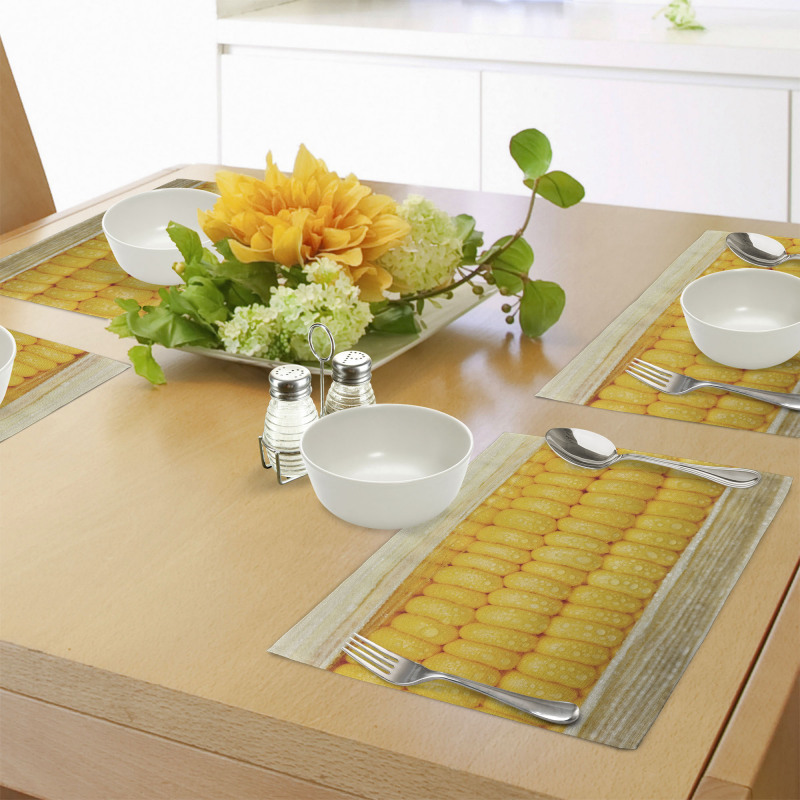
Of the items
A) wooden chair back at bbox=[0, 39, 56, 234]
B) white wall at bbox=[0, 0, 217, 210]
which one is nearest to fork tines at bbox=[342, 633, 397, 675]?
wooden chair back at bbox=[0, 39, 56, 234]

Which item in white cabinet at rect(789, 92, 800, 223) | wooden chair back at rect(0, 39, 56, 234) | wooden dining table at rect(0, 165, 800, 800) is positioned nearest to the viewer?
wooden dining table at rect(0, 165, 800, 800)

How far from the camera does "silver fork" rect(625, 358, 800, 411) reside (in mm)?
1001

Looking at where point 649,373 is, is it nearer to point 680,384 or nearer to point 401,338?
point 680,384

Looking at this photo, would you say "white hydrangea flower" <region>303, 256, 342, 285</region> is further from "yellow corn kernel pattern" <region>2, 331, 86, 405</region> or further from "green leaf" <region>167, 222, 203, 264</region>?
"yellow corn kernel pattern" <region>2, 331, 86, 405</region>

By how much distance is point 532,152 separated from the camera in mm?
1079

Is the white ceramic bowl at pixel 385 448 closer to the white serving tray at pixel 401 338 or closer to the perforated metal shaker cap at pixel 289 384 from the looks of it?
the perforated metal shaker cap at pixel 289 384

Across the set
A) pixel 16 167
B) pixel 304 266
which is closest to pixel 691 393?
pixel 304 266

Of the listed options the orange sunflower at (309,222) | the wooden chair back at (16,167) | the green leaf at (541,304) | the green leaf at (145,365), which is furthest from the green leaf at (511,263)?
the wooden chair back at (16,167)

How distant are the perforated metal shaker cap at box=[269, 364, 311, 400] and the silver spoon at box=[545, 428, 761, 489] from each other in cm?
22

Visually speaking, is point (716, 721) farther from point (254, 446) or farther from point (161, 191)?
point (161, 191)

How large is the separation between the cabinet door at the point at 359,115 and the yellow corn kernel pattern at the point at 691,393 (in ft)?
5.88

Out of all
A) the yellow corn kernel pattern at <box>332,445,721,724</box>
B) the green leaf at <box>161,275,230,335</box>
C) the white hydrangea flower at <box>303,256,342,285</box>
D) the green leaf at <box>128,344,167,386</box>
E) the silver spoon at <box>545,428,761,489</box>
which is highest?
the white hydrangea flower at <box>303,256,342,285</box>

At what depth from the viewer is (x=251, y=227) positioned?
3.41ft

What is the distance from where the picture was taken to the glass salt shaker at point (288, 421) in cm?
89
